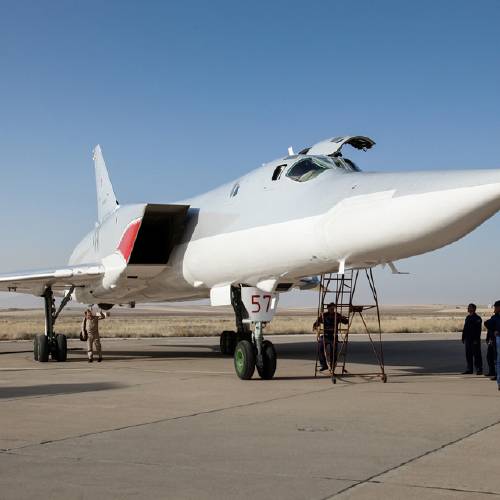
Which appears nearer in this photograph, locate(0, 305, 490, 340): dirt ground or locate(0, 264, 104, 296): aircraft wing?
locate(0, 264, 104, 296): aircraft wing

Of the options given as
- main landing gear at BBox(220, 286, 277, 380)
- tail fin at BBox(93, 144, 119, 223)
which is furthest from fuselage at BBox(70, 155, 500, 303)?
tail fin at BBox(93, 144, 119, 223)

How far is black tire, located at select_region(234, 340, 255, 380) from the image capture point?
37.3 feet

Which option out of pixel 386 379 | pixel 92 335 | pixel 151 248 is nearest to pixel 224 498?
pixel 386 379

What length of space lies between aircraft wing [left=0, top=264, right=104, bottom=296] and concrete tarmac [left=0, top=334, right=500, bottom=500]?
4.50 meters

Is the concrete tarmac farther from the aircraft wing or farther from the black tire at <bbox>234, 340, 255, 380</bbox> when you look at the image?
the aircraft wing

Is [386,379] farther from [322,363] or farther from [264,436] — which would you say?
[264,436]

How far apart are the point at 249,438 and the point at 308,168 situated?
5.69m

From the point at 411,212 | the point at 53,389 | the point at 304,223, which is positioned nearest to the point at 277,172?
the point at 304,223

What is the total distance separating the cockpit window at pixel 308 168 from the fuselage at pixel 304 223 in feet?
0.17

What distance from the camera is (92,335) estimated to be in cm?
1652

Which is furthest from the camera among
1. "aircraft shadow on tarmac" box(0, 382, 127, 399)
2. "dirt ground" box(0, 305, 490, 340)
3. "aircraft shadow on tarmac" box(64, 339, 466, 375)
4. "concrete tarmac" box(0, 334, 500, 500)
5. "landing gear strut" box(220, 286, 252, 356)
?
"dirt ground" box(0, 305, 490, 340)

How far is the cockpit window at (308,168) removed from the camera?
11.0 meters

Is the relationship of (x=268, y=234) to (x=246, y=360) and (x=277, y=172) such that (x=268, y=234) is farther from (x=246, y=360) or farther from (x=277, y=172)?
(x=246, y=360)

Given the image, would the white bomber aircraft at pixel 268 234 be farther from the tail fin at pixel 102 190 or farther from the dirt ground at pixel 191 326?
the dirt ground at pixel 191 326
